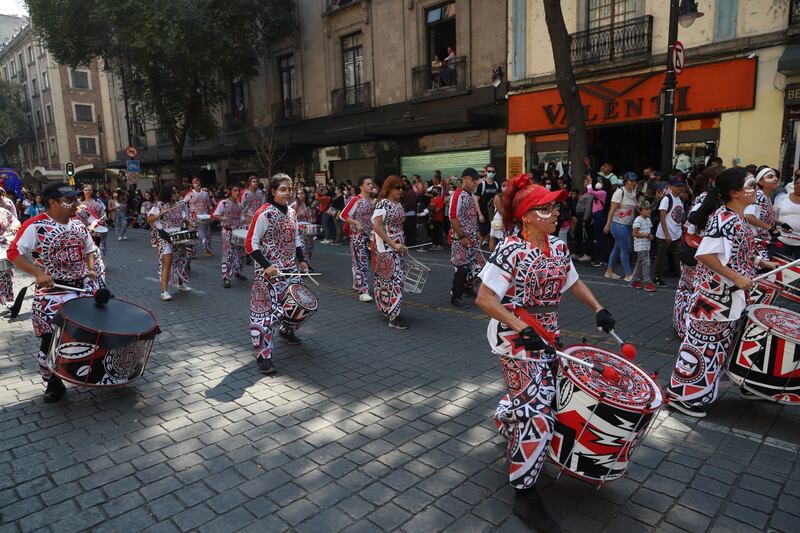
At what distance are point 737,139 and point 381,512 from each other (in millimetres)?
13871

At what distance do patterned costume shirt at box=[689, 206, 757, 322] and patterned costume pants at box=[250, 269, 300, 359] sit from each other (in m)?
3.99

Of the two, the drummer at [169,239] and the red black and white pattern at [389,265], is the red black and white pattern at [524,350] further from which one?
the drummer at [169,239]

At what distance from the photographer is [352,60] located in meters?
22.9

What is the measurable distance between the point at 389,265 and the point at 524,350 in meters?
4.37

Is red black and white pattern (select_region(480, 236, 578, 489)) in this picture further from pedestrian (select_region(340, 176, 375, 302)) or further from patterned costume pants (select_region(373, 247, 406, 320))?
pedestrian (select_region(340, 176, 375, 302))

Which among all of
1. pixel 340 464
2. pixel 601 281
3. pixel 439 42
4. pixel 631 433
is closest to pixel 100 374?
pixel 340 464

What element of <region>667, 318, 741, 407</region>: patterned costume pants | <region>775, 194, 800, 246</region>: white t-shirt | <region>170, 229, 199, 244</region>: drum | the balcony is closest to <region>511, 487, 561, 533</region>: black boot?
<region>667, 318, 741, 407</region>: patterned costume pants

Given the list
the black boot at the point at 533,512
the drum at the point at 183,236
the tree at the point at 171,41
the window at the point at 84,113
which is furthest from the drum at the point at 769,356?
the window at the point at 84,113

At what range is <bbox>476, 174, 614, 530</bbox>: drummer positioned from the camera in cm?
301

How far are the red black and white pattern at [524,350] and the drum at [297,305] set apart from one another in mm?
3138

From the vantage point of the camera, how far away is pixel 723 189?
14.0 feet

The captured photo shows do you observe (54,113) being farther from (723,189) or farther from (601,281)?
(723,189)

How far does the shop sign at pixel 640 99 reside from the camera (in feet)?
42.7

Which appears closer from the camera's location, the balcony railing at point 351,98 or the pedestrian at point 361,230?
the pedestrian at point 361,230
